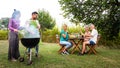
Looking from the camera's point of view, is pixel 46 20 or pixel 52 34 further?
pixel 46 20

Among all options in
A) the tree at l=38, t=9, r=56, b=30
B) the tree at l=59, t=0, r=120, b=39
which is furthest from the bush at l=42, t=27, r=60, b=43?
the tree at l=38, t=9, r=56, b=30

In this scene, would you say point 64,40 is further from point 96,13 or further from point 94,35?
point 96,13

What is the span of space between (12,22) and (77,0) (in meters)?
9.20

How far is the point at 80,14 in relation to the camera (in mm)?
18016

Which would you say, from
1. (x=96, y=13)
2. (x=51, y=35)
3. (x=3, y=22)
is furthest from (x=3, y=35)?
(x=96, y=13)

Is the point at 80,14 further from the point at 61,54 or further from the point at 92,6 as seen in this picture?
the point at 61,54

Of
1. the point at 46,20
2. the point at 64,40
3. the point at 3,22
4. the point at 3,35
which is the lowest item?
the point at 3,35

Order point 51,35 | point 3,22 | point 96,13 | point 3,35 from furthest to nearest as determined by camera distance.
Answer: point 3,22 → point 3,35 → point 51,35 → point 96,13

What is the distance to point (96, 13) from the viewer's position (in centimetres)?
1794

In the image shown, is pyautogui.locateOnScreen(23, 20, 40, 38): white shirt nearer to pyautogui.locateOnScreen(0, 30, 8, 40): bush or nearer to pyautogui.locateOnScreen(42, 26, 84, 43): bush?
pyautogui.locateOnScreen(42, 26, 84, 43): bush

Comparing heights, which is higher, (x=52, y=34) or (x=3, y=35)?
(x=52, y=34)

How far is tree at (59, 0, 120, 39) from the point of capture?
17688 mm

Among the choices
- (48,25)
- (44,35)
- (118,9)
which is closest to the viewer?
(118,9)

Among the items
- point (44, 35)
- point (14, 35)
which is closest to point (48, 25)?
point (44, 35)
